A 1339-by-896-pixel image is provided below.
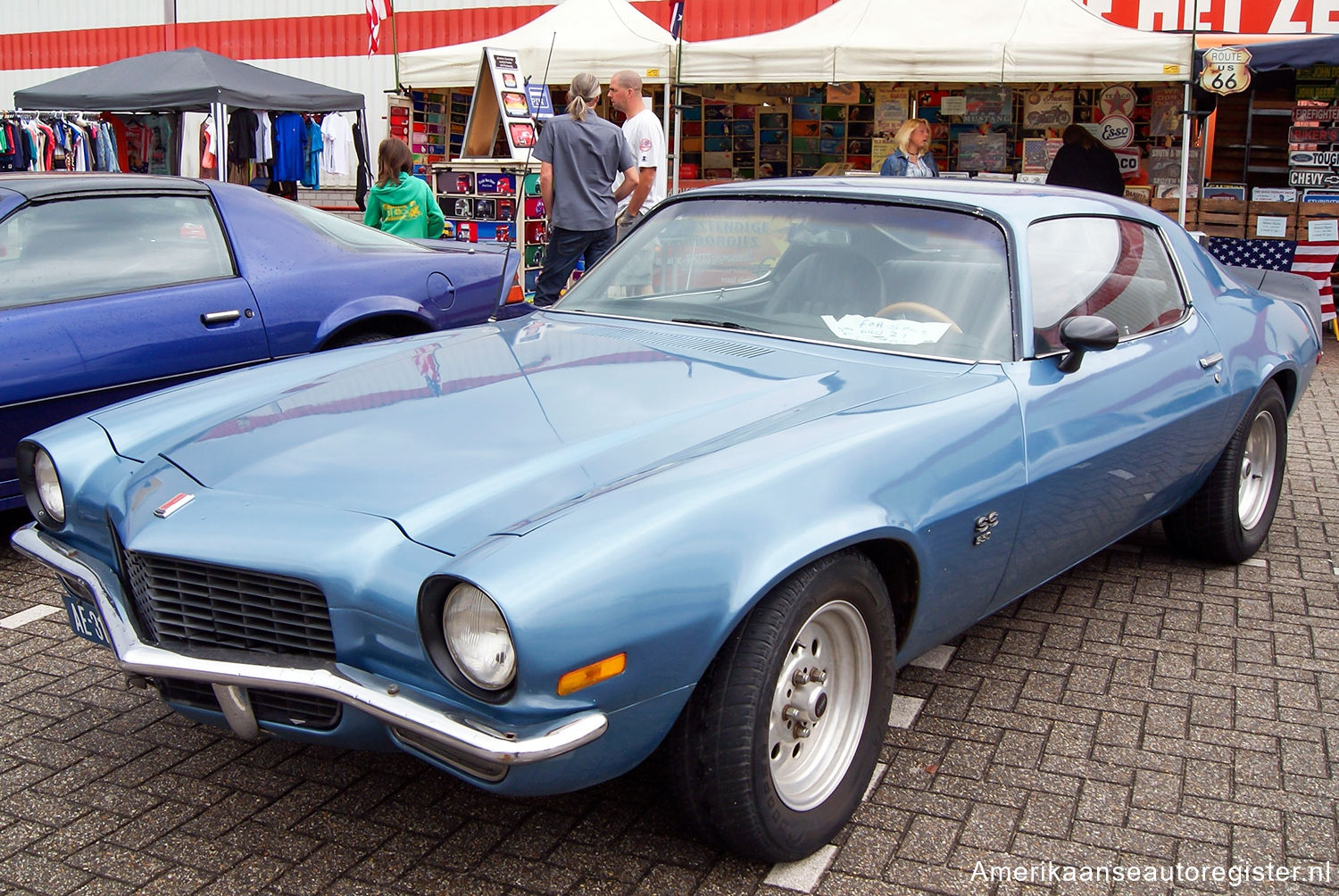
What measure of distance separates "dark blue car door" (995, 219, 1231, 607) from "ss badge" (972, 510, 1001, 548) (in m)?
0.16

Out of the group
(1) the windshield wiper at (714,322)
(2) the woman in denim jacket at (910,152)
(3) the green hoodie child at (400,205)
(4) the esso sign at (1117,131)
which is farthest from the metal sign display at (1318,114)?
(1) the windshield wiper at (714,322)

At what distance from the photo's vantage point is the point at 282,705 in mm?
2258

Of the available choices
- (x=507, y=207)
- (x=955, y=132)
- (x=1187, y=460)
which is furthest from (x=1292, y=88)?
(x=1187, y=460)

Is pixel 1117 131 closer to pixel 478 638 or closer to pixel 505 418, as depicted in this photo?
pixel 505 418

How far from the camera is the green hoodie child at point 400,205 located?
7.89 meters

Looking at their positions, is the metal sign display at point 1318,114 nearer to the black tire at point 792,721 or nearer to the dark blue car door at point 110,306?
the dark blue car door at point 110,306

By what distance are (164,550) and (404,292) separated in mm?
3210

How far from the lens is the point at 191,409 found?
302 centimetres

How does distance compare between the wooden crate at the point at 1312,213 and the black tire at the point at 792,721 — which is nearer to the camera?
the black tire at the point at 792,721

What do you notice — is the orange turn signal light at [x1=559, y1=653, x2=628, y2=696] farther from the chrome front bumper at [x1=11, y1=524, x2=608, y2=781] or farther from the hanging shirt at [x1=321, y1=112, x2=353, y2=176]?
the hanging shirt at [x1=321, y1=112, x2=353, y2=176]

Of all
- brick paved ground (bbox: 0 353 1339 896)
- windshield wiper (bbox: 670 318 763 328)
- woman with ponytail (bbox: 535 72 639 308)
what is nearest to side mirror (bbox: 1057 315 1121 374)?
windshield wiper (bbox: 670 318 763 328)

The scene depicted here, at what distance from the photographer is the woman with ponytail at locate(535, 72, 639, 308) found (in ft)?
25.0

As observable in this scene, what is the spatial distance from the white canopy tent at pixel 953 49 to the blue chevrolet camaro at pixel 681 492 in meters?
6.14

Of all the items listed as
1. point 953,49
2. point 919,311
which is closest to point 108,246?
point 919,311
